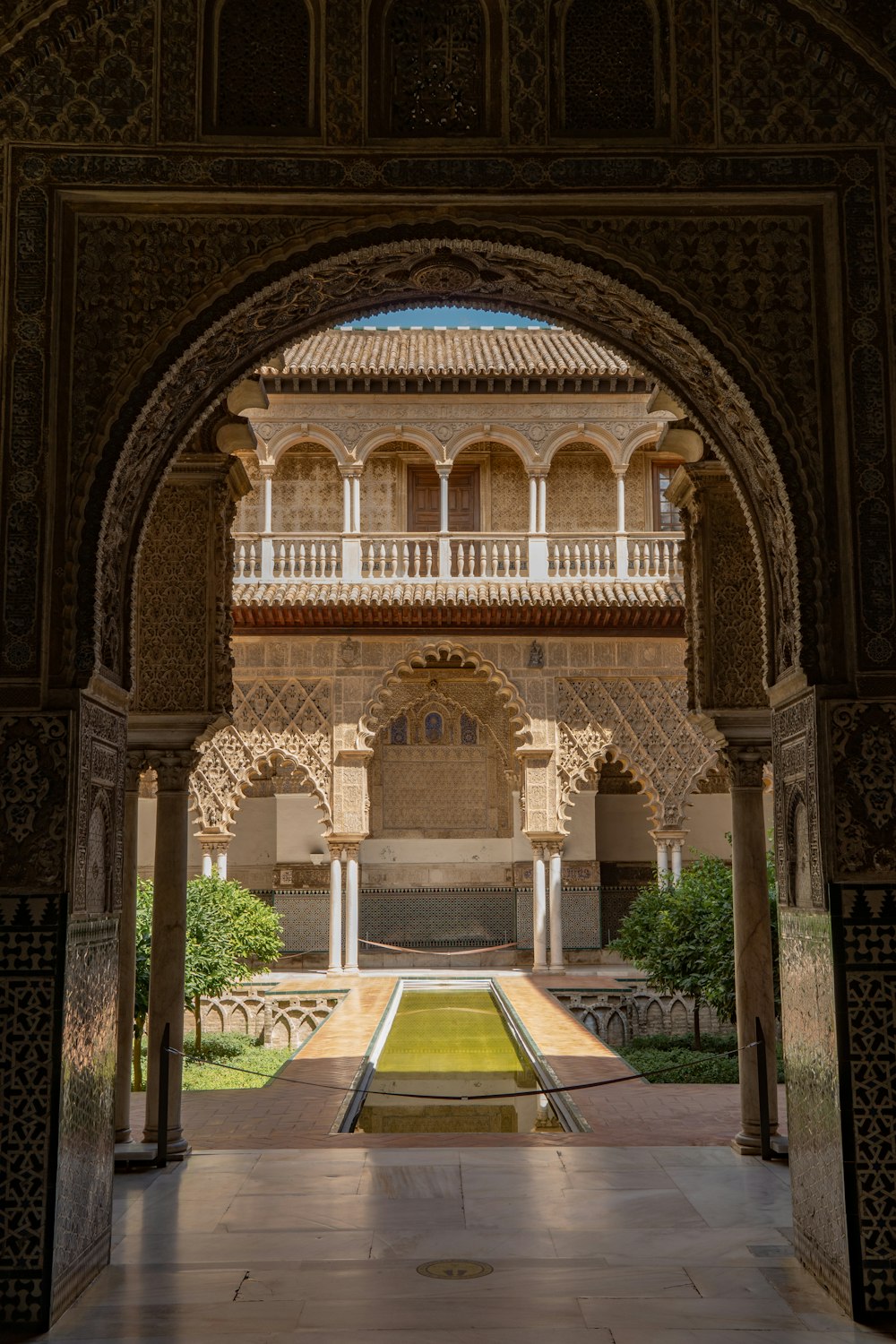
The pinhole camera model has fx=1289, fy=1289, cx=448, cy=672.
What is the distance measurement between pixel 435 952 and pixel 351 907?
8.77 ft

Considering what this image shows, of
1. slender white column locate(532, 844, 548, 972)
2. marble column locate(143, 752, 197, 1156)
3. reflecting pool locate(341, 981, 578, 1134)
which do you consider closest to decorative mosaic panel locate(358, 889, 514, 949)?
slender white column locate(532, 844, 548, 972)

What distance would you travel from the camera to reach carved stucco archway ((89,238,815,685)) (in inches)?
181

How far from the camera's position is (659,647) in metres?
16.9

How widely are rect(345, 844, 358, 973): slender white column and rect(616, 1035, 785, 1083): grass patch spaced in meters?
4.67

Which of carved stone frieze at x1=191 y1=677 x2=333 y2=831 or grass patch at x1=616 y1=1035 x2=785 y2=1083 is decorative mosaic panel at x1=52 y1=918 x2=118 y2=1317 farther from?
carved stone frieze at x1=191 y1=677 x2=333 y2=831

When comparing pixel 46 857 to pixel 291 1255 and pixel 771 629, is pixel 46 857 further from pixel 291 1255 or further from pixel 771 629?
pixel 771 629

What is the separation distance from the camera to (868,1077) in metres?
4.16

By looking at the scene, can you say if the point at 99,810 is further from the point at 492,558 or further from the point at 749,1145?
the point at 492,558

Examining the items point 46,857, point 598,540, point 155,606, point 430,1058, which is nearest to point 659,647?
point 598,540

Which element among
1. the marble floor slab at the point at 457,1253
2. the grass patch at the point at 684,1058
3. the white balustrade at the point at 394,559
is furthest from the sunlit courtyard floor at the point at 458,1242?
the white balustrade at the point at 394,559

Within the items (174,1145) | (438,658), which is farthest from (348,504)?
(174,1145)

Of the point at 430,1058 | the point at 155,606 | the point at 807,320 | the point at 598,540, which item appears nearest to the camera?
the point at 807,320

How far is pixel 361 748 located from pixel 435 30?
12.1m

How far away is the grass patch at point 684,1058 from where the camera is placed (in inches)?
408
